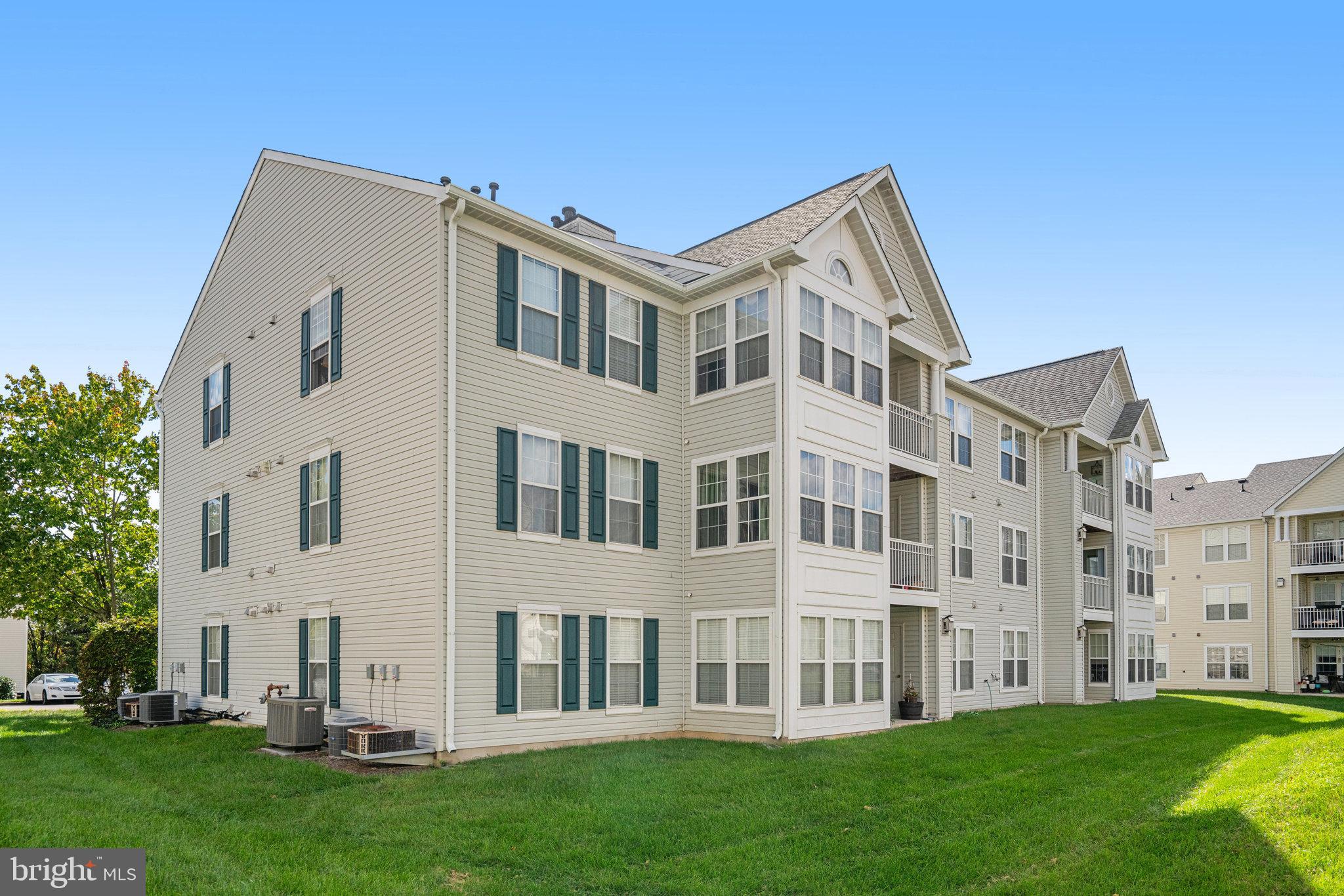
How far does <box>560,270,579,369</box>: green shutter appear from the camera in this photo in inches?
639

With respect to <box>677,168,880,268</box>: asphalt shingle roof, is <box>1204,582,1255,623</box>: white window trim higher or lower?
lower

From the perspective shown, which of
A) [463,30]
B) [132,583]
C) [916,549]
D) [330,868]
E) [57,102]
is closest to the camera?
[330,868]

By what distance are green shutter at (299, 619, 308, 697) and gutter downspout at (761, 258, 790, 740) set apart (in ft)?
26.0

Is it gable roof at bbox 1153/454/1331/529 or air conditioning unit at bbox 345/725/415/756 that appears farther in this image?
gable roof at bbox 1153/454/1331/529

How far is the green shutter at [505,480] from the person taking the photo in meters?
14.9

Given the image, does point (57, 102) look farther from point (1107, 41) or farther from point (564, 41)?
point (1107, 41)

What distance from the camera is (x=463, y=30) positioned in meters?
15.0

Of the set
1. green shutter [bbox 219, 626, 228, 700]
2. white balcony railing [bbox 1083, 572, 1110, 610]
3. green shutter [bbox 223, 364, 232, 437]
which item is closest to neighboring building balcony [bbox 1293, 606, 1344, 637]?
white balcony railing [bbox 1083, 572, 1110, 610]

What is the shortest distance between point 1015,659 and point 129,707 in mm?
21244

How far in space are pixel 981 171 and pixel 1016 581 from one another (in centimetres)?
1337

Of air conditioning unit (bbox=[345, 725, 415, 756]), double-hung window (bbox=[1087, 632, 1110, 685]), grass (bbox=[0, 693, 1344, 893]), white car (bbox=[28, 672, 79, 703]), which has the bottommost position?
white car (bbox=[28, 672, 79, 703])

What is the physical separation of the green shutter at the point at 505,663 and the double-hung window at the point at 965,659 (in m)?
12.5

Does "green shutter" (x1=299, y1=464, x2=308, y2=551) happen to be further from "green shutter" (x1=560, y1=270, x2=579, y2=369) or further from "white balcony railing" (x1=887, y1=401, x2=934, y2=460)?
"white balcony railing" (x1=887, y1=401, x2=934, y2=460)

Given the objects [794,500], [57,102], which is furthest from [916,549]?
[57,102]
